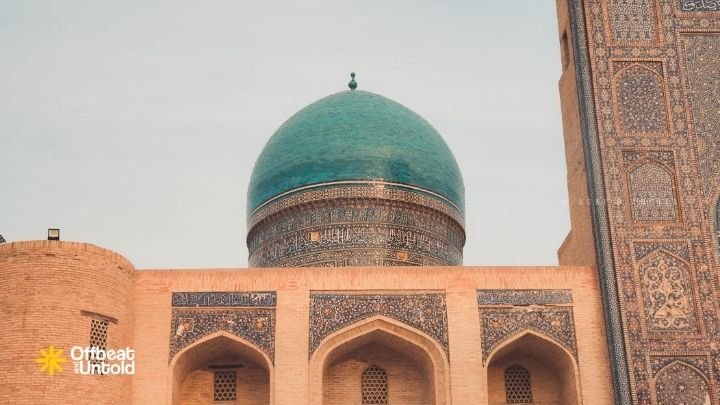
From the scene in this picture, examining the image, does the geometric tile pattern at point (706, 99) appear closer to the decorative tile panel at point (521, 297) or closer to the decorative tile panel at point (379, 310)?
the decorative tile panel at point (521, 297)

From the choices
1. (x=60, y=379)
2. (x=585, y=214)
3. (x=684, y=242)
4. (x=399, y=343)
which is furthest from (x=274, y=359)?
(x=684, y=242)

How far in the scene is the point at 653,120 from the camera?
10.5 metres

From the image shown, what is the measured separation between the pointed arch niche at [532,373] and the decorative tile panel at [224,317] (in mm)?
2241

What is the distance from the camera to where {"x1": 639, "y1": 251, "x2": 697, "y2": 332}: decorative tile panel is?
31.7 feet

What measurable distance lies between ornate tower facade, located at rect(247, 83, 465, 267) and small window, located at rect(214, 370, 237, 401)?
233cm

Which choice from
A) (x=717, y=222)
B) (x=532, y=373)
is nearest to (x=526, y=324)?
(x=532, y=373)

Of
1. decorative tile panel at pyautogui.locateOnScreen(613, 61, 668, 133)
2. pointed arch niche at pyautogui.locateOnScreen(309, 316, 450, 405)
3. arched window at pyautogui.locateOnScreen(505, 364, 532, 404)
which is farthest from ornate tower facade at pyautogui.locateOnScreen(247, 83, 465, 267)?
decorative tile panel at pyautogui.locateOnScreen(613, 61, 668, 133)

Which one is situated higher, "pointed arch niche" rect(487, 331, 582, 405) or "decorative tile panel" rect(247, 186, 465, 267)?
"decorative tile panel" rect(247, 186, 465, 267)

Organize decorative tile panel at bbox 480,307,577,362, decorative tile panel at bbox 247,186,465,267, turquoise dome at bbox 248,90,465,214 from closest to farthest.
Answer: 1. decorative tile panel at bbox 480,307,577,362
2. decorative tile panel at bbox 247,186,465,267
3. turquoise dome at bbox 248,90,465,214

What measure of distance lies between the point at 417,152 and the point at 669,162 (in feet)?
11.9

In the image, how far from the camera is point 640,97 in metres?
10.6

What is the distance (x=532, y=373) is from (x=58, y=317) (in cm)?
471

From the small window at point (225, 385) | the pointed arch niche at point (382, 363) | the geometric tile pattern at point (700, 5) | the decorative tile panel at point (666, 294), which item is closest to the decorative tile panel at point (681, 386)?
the decorative tile panel at point (666, 294)

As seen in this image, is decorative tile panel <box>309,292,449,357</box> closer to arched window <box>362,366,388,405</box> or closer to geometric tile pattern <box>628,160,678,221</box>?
arched window <box>362,366,388,405</box>
